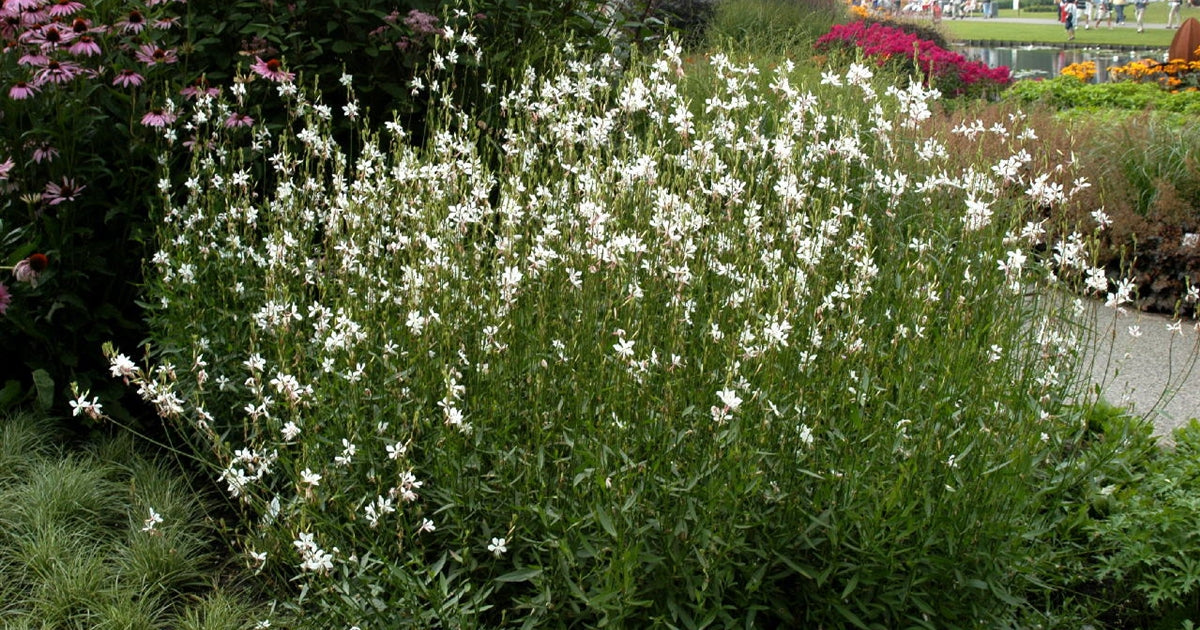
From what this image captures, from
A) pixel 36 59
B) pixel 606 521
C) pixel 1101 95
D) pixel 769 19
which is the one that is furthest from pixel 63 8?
pixel 769 19

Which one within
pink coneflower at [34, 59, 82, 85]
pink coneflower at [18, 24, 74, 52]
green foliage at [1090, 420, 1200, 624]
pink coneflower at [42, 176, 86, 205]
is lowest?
green foliage at [1090, 420, 1200, 624]

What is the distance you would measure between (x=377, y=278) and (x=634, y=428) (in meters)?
1.18

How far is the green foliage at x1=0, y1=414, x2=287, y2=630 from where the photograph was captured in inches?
122

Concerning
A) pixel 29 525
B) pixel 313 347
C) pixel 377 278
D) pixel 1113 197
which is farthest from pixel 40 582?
pixel 1113 197

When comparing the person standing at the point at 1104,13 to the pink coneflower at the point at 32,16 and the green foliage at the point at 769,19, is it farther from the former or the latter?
the pink coneflower at the point at 32,16

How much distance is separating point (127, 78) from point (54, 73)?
0.29 meters

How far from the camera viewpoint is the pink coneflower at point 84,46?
4059 mm

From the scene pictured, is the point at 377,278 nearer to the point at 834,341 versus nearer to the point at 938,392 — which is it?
the point at 834,341

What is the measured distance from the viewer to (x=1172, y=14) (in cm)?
4088

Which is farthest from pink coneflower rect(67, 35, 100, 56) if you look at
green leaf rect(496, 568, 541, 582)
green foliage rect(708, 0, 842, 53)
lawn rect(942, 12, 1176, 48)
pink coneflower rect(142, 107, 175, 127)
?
lawn rect(942, 12, 1176, 48)

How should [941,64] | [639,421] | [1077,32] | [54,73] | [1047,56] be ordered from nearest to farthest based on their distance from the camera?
[639,421], [54,73], [941,64], [1047,56], [1077,32]

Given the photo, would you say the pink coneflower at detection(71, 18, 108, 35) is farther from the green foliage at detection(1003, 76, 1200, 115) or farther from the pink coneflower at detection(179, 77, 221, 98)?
the green foliage at detection(1003, 76, 1200, 115)

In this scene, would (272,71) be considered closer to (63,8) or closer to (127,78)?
(127,78)

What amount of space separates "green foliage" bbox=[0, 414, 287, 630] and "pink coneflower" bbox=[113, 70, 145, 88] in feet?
4.61
